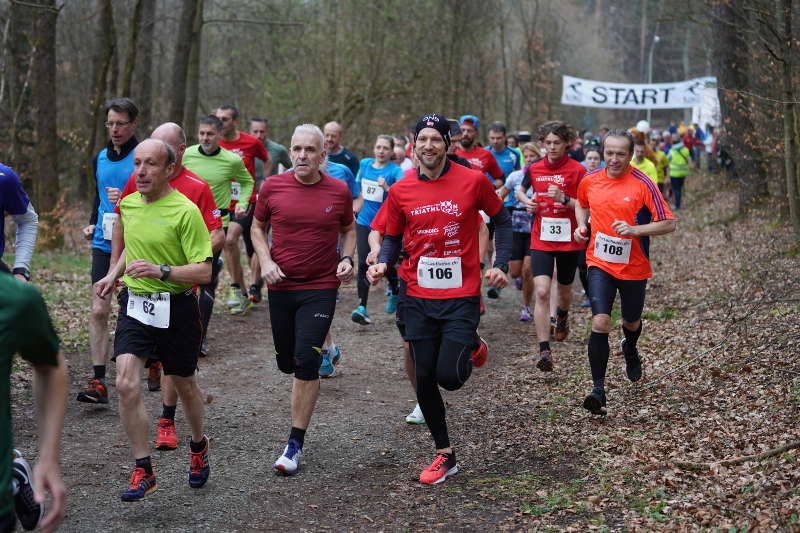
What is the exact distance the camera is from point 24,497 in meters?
2.73

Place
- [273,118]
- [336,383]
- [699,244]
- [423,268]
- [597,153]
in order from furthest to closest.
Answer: [273,118] → [699,244] → [597,153] → [336,383] → [423,268]

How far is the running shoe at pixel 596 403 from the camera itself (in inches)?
273

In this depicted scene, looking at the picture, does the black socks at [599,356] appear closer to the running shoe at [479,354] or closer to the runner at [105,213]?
the running shoe at [479,354]

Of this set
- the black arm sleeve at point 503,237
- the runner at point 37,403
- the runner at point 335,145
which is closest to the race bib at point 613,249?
the black arm sleeve at point 503,237

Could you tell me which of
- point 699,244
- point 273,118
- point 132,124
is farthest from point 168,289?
point 273,118

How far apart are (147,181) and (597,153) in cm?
761

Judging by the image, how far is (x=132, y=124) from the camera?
723cm

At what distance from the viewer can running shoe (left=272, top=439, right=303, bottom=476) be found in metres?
5.88

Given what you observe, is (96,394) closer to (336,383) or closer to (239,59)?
(336,383)

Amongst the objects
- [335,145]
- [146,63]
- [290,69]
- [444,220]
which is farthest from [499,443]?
[290,69]

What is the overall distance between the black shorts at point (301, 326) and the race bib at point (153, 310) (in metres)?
0.98

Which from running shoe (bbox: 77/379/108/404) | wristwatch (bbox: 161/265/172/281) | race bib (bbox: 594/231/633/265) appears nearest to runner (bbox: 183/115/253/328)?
running shoe (bbox: 77/379/108/404)

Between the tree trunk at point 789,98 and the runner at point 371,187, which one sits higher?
the tree trunk at point 789,98

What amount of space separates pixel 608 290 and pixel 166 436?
352 cm
